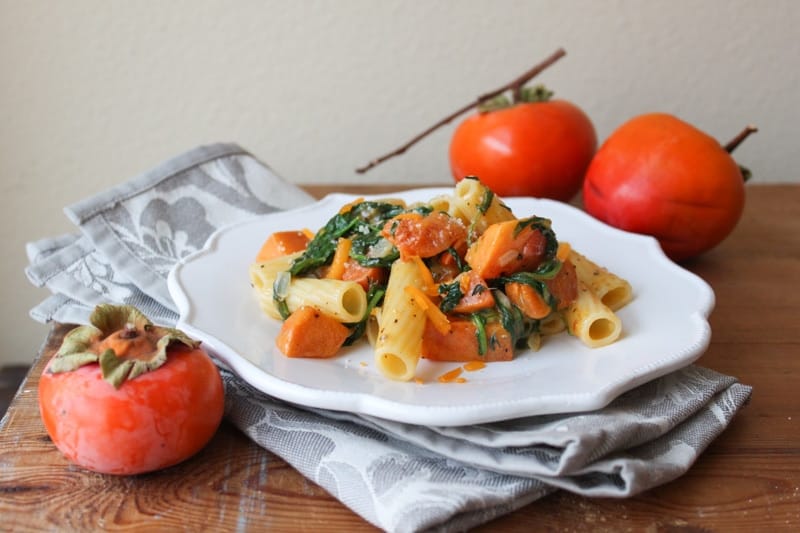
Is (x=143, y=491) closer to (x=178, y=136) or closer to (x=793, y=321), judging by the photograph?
(x=793, y=321)

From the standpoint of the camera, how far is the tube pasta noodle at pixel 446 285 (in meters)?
1.26

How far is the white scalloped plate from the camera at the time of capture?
3.62ft

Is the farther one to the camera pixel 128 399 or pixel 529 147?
pixel 529 147

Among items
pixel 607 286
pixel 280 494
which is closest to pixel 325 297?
pixel 280 494

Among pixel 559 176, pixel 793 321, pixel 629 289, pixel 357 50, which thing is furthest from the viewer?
pixel 357 50

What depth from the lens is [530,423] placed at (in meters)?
1.13

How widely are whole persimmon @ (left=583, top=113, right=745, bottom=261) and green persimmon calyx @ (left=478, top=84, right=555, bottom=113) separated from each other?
30 cm

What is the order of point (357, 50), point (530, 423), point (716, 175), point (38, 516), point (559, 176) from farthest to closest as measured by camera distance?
1. point (357, 50)
2. point (559, 176)
3. point (716, 175)
4. point (530, 423)
5. point (38, 516)

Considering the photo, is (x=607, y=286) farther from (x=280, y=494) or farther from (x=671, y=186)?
(x=280, y=494)

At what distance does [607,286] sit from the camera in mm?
1420

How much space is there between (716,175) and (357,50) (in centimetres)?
117

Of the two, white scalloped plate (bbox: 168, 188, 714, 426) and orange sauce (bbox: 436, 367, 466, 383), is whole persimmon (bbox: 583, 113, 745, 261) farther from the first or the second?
orange sauce (bbox: 436, 367, 466, 383)

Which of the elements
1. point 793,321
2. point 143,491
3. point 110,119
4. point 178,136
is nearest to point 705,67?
point 793,321

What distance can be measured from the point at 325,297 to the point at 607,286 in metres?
0.45
